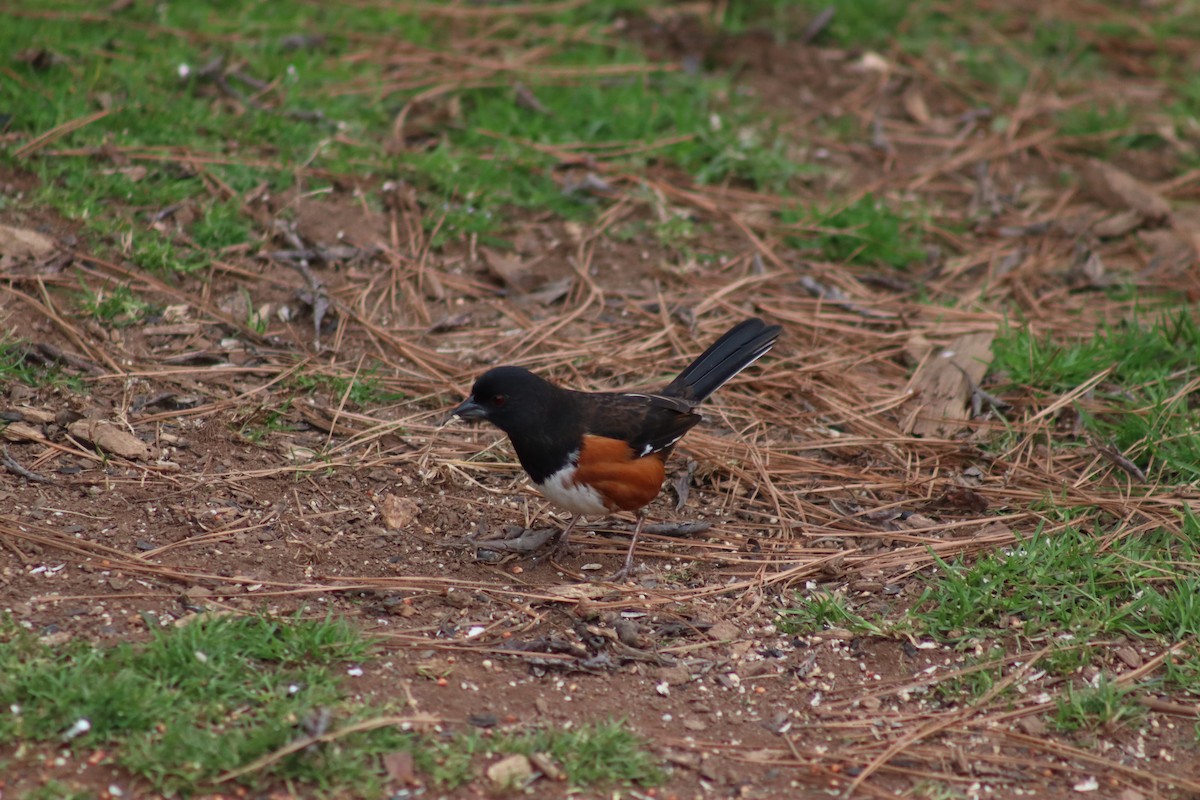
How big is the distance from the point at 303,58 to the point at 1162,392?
477cm

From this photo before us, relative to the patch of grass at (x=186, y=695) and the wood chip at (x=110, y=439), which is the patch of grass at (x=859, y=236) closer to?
the wood chip at (x=110, y=439)

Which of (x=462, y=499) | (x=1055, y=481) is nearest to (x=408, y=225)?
(x=462, y=499)

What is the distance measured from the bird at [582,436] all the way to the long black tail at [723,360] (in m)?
0.31

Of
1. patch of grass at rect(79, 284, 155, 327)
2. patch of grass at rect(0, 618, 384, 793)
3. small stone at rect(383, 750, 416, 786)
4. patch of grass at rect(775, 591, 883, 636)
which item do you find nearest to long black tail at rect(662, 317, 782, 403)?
patch of grass at rect(775, 591, 883, 636)

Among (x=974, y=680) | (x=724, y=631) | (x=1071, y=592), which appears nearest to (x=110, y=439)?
(x=724, y=631)

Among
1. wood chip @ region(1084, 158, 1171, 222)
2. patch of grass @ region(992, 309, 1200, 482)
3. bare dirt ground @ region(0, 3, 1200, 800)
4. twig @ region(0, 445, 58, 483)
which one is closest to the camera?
bare dirt ground @ region(0, 3, 1200, 800)

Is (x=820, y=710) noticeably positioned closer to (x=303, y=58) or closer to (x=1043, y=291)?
(x=1043, y=291)

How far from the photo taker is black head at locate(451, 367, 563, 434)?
4.24 m

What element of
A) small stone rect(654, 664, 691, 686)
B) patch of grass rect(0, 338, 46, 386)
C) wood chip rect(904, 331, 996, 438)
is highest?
patch of grass rect(0, 338, 46, 386)

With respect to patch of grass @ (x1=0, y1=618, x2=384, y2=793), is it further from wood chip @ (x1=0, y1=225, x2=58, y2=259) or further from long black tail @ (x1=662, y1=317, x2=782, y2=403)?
wood chip @ (x1=0, y1=225, x2=58, y2=259)

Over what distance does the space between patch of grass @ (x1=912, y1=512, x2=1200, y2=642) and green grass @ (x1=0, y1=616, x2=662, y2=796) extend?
4.33ft

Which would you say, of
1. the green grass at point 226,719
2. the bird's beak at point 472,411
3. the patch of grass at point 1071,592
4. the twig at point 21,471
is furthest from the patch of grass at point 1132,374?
the twig at point 21,471

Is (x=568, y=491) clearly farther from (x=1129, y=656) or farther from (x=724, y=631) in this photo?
(x=1129, y=656)

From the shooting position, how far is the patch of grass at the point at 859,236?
20.1 ft
